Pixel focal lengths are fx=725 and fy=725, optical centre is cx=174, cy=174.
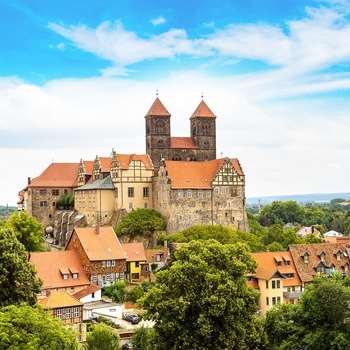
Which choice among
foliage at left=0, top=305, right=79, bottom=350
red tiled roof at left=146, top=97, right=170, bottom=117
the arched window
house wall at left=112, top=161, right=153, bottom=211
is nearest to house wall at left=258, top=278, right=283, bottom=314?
foliage at left=0, top=305, right=79, bottom=350

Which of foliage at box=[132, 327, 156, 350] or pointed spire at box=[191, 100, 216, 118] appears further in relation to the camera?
pointed spire at box=[191, 100, 216, 118]

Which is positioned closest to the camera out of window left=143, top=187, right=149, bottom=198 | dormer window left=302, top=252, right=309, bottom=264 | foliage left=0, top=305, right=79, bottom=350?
foliage left=0, top=305, right=79, bottom=350

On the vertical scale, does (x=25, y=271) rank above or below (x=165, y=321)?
above

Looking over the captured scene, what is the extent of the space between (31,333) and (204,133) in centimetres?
7802

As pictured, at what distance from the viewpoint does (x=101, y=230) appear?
75.6 m

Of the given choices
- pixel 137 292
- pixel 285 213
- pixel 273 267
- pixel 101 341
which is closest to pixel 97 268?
pixel 137 292

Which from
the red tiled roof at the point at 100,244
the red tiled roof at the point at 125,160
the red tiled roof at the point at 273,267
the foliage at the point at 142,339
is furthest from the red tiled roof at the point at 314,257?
the red tiled roof at the point at 125,160

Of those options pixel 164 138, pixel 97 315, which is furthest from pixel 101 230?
pixel 164 138

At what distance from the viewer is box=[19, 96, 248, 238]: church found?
96125mm

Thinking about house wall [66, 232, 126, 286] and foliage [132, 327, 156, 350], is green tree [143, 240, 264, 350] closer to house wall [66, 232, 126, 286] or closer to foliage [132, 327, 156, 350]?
foliage [132, 327, 156, 350]

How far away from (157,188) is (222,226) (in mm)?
11199

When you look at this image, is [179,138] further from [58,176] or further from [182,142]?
[58,176]

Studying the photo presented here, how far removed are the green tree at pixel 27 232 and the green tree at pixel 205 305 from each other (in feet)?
122

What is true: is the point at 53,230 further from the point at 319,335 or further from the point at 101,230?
the point at 319,335
